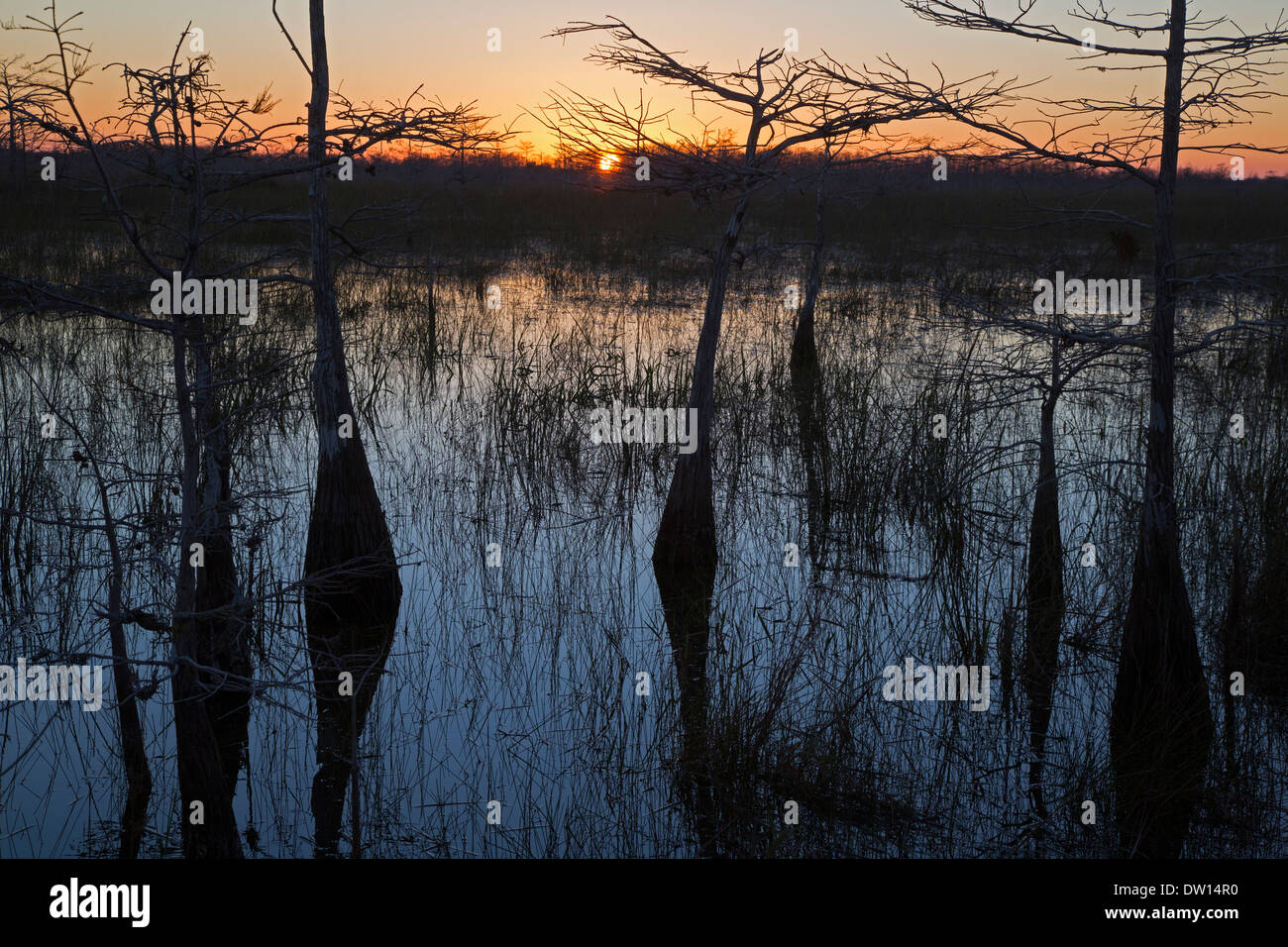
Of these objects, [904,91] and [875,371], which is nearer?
[904,91]

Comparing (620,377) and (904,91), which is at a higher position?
(904,91)

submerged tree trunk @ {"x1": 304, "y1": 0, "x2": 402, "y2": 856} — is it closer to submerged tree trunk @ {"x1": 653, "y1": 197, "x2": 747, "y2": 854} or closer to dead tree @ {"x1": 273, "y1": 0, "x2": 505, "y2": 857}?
dead tree @ {"x1": 273, "y1": 0, "x2": 505, "y2": 857}

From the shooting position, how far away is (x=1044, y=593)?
597 centimetres

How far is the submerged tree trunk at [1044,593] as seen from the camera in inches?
206

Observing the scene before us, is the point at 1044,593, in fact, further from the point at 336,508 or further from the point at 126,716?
the point at 126,716

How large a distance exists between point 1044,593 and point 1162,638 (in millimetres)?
1466

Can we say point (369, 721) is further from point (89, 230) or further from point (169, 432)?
point (89, 230)

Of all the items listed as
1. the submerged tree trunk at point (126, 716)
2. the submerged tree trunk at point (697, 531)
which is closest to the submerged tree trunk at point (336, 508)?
the submerged tree trunk at point (126, 716)

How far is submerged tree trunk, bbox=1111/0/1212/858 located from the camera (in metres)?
4.20

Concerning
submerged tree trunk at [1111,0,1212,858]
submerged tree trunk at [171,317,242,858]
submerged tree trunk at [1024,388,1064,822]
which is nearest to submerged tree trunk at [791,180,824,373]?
submerged tree trunk at [1024,388,1064,822]

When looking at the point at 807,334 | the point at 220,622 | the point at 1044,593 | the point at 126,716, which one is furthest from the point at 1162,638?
the point at 807,334

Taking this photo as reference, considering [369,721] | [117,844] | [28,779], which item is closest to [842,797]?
[369,721]
